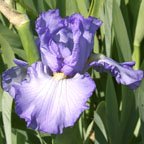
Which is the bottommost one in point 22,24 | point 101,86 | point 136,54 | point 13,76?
point 101,86

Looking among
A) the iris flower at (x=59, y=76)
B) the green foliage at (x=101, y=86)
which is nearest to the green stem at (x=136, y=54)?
the green foliage at (x=101, y=86)

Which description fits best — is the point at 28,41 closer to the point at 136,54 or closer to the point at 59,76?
the point at 59,76

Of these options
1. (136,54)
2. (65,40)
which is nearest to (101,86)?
(136,54)

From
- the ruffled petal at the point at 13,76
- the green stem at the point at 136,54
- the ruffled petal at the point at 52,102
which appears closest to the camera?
the ruffled petal at the point at 52,102

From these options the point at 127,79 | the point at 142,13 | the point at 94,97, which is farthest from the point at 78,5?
the point at 127,79

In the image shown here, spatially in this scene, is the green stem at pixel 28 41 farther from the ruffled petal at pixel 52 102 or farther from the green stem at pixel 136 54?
the green stem at pixel 136 54

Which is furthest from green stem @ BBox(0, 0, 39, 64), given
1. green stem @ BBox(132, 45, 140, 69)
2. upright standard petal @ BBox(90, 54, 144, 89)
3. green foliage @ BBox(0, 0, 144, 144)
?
green stem @ BBox(132, 45, 140, 69)

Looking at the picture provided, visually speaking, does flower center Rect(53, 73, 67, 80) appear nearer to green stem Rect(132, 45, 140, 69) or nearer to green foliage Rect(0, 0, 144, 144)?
green foliage Rect(0, 0, 144, 144)
